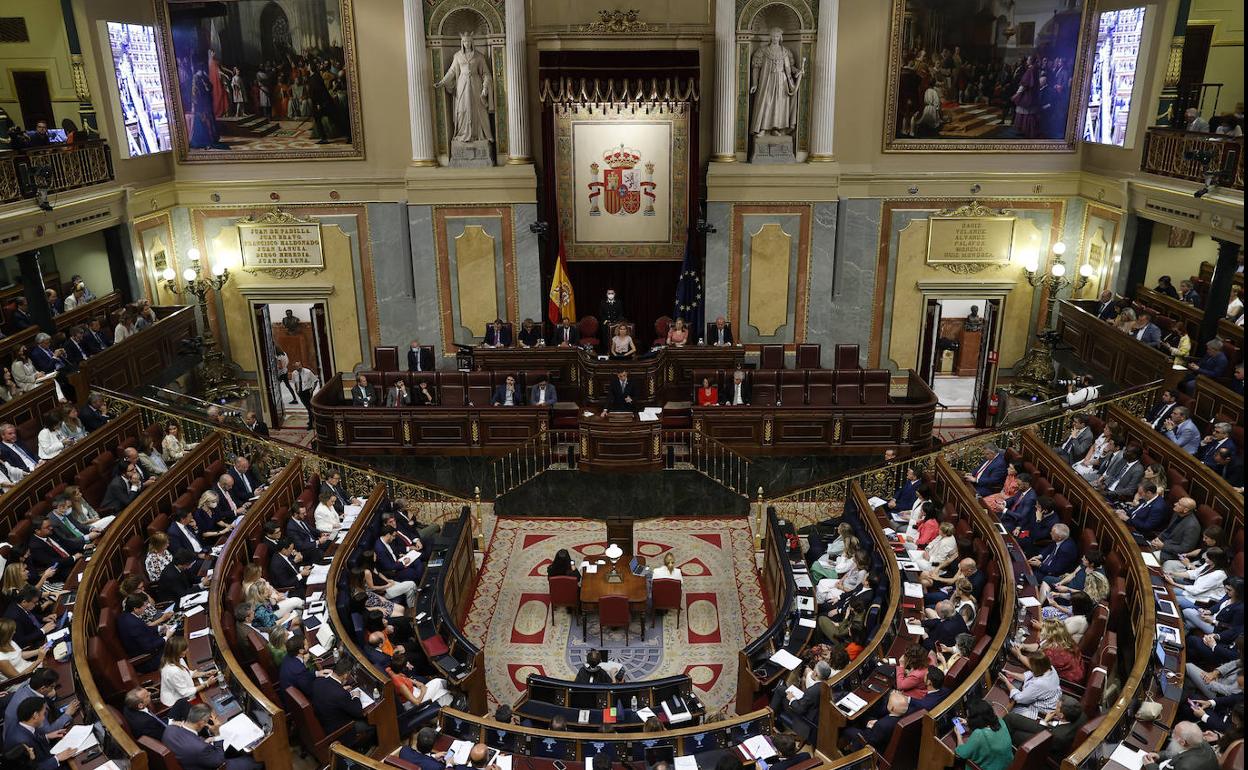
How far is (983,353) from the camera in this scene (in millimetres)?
16750

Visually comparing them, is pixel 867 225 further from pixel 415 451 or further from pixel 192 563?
pixel 192 563

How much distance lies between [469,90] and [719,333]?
5.82 meters

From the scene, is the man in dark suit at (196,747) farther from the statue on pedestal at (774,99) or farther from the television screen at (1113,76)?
the television screen at (1113,76)

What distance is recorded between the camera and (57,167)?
508 inches

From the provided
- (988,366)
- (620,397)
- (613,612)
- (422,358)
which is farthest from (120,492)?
(988,366)

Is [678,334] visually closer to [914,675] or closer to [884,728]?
[914,675]

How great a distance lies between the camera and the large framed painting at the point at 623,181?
15656 millimetres

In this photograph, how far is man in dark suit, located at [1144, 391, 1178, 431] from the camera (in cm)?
1097

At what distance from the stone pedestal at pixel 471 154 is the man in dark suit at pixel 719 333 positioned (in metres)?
4.73

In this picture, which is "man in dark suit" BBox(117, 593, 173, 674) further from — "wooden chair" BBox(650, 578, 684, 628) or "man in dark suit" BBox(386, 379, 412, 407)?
"man in dark suit" BBox(386, 379, 412, 407)

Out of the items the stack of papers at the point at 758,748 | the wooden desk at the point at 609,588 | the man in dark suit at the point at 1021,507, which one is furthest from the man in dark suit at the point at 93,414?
the man in dark suit at the point at 1021,507

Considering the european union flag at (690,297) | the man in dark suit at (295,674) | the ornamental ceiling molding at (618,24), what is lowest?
the man in dark suit at (295,674)

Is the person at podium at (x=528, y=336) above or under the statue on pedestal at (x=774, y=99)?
under

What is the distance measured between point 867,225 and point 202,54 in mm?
11701
